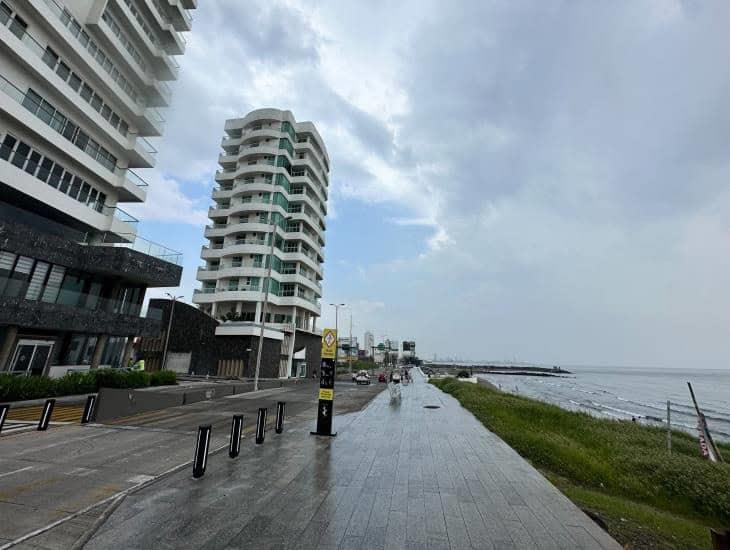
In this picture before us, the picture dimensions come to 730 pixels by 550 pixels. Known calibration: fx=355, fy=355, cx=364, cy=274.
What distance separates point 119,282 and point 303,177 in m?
32.8

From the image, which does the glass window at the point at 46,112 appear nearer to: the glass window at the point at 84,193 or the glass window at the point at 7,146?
the glass window at the point at 7,146

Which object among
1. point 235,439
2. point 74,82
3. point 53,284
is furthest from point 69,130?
point 235,439

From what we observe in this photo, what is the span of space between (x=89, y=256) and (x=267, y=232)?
25.6m

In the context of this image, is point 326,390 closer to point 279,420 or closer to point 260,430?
point 279,420

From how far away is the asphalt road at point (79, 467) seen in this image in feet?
17.1

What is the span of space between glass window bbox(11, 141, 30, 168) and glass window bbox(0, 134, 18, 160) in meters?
0.31

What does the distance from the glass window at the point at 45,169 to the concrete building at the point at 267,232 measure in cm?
2286

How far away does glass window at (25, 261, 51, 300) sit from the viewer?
1964 centimetres

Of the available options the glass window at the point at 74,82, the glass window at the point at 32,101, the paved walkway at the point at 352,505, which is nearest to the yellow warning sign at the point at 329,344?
the paved walkway at the point at 352,505

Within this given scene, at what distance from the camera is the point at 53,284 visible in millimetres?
22328

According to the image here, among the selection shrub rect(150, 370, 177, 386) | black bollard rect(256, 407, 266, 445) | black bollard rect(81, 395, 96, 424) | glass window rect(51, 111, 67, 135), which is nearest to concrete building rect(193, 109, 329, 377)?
shrub rect(150, 370, 177, 386)

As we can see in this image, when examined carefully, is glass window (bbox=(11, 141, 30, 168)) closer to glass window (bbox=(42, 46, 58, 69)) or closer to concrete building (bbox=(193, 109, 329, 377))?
glass window (bbox=(42, 46, 58, 69))

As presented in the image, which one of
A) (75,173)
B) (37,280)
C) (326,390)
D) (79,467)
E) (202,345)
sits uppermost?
(75,173)

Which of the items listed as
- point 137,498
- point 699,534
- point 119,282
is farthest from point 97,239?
point 699,534
